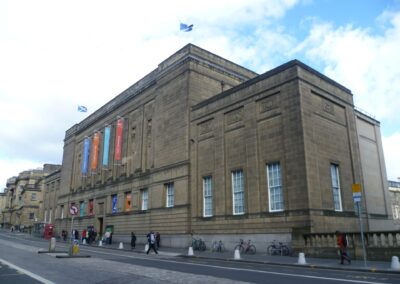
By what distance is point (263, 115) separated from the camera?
26.8 metres

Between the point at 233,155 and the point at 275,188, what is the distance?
507 centimetres

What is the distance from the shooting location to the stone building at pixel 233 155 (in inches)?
953

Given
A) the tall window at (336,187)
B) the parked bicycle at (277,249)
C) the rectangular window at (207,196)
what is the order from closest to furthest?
the parked bicycle at (277,249) → the tall window at (336,187) → the rectangular window at (207,196)

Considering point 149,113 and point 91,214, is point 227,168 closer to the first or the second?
point 149,113

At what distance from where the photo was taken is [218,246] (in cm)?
2772

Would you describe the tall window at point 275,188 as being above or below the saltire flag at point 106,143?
below

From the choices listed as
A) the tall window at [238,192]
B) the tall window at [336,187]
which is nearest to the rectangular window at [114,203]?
the tall window at [238,192]

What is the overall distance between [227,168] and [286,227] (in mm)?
7549

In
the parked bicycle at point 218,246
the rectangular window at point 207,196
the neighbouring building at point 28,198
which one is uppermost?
the neighbouring building at point 28,198

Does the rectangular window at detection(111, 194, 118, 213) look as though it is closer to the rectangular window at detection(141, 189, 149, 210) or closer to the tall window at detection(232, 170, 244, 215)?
the rectangular window at detection(141, 189, 149, 210)

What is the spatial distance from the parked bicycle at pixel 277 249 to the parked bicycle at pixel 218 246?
4907mm

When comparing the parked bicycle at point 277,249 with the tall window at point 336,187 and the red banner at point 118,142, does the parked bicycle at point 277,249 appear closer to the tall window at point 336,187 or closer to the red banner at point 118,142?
the tall window at point 336,187

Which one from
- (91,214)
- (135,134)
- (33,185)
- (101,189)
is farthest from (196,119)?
(33,185)

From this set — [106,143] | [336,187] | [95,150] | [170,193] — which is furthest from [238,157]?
[95,150]
